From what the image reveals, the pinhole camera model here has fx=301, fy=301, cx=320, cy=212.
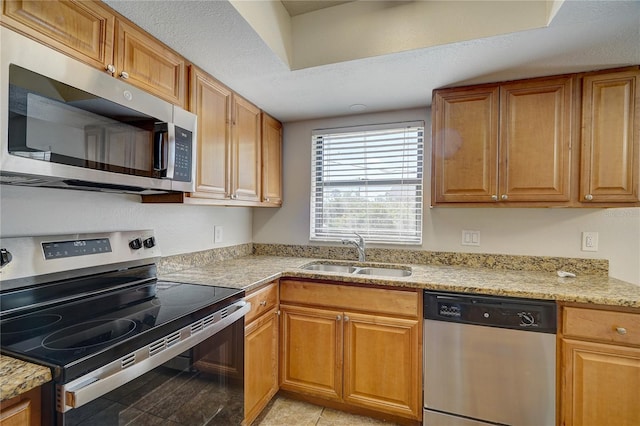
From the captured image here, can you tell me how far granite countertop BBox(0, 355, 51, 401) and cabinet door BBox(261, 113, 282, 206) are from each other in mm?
1730

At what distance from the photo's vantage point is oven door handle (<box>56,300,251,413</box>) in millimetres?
773

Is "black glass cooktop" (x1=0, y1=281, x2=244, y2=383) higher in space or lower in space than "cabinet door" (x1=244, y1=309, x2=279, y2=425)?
higher

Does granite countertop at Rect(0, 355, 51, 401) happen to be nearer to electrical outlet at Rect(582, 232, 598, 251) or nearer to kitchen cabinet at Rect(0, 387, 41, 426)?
kitchen cabinet at Rect(0, 387, 41, 426)

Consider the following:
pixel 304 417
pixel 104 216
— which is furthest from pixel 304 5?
pixel 304 417

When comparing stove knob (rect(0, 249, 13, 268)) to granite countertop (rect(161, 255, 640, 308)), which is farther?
granite countertop (rect(161, 255, 640, 308))

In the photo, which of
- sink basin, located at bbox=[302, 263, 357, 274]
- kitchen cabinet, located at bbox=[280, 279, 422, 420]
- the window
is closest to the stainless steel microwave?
kitchen cabinet, located at bbox=[280, 279, 422, 420]

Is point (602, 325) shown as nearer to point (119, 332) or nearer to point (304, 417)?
point (304, 417)

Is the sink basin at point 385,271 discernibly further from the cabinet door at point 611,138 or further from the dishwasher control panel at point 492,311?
the cabinet door at point 611,138

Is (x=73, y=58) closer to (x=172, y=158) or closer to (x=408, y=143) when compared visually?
(x=172, y=158)

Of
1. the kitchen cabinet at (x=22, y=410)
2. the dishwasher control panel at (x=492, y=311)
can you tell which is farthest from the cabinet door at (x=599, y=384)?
the kitchen cabinet at (x=22, y=410)

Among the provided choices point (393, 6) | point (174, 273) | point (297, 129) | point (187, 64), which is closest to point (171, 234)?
point (174, 273)

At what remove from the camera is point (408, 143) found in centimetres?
242

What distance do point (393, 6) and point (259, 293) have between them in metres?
1.74

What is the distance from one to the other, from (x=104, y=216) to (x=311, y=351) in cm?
143
